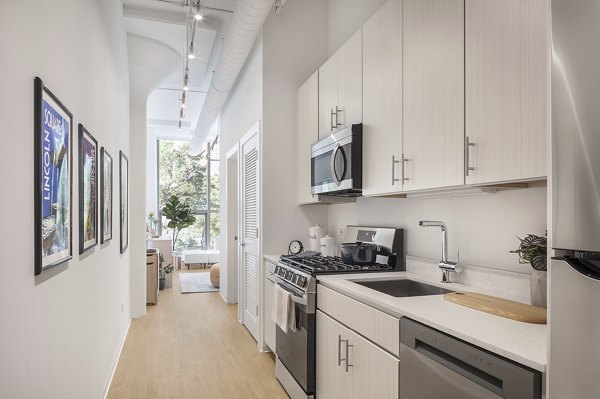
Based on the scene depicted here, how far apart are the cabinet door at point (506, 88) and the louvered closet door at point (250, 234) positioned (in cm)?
258

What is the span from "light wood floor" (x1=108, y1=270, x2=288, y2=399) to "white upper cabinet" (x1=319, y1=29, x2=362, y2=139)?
204 cm

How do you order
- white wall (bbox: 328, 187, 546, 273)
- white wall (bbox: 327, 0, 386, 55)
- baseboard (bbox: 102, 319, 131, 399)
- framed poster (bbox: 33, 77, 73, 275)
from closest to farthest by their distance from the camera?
framed poster (bbox: 33, 77, 73, 275), white wall (bbox: 328, 187, 546, 273), baseboard (bbox: 102, 319, 131, 399), white wall (bbox: 327, 0, 386, 55)

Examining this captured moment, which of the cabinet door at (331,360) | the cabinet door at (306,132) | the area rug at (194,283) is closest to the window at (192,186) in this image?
the area rug at (194,283)

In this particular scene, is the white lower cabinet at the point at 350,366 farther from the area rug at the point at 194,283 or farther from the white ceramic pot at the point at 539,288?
the area rug at the point at 194,283

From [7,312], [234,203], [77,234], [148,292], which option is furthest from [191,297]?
[7,312]

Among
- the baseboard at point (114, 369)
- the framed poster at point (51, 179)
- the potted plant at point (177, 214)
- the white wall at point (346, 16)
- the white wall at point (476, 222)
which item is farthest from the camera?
the potted plant at point (177, 214)

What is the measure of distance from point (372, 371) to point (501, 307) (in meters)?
0.66

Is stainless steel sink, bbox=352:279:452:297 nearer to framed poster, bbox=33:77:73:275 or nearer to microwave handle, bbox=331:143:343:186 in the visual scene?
microwave handle, bbox=331:143:343:186

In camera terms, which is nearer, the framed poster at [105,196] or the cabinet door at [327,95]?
the framed poster at [105,196]

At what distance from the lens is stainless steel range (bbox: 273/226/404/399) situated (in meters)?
2.64

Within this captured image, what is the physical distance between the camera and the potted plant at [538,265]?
1.57 meters

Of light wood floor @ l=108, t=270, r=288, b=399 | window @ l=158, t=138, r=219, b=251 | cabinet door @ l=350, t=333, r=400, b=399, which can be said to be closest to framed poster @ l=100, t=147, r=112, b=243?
light wood floor @ l=108, t=270, r=288, b=399

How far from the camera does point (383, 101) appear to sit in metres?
2.45

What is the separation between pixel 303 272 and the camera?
9.03 ft
